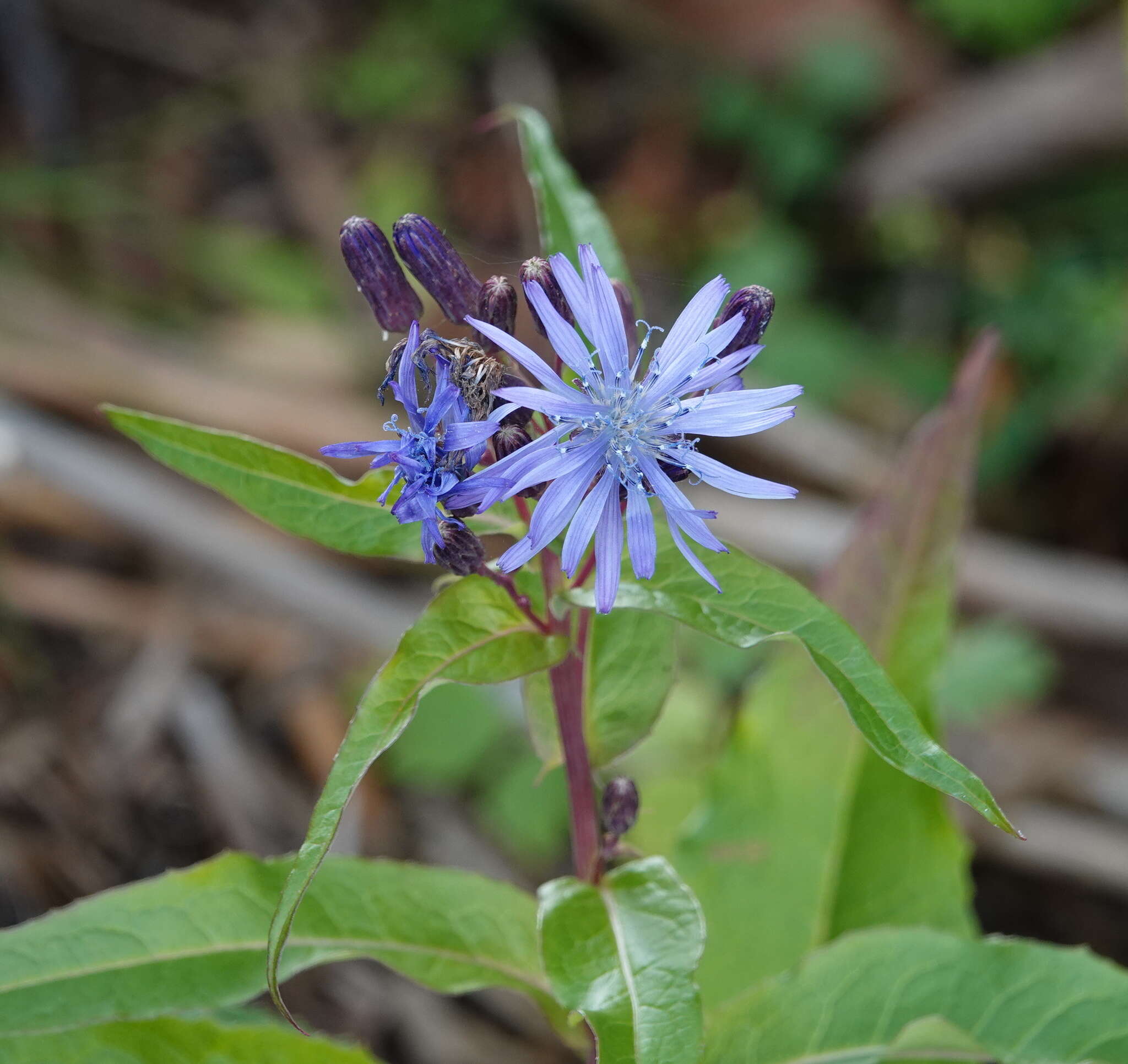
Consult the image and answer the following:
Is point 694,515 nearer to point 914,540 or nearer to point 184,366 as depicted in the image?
point 914,540

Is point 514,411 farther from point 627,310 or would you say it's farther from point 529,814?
point 529,814

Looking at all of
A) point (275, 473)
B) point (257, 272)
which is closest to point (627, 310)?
point (275, 473)

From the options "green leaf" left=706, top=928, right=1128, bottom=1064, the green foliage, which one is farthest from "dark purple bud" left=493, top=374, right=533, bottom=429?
the green foliage

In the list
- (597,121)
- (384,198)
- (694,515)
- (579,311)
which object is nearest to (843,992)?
(694,515)

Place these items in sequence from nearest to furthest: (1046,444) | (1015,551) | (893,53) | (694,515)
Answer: (694,515) < (1015,551) < (1046,444) < (893,53)

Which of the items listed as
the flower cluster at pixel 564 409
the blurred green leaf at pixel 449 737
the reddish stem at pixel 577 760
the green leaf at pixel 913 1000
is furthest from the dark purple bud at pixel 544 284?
the blurred green leaf at pixel 449 737
